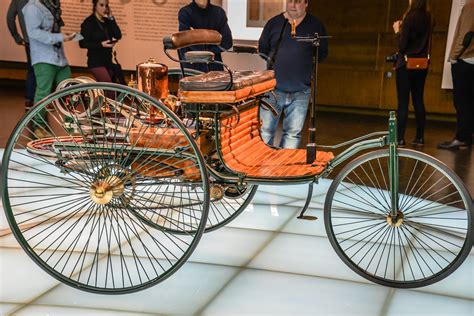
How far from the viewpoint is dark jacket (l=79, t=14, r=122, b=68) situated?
625 cm

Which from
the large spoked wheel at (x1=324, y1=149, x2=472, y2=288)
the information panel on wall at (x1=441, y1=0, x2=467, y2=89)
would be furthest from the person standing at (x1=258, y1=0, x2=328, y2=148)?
the information panel on wall at (x1=441, y1=0, x2=467, y2=89)

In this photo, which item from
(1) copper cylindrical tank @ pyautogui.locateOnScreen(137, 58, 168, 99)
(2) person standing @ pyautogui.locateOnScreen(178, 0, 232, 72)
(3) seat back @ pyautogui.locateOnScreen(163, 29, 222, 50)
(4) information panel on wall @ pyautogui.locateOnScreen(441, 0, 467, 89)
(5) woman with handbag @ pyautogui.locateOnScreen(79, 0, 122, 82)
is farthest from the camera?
(4) information panel on wall @ pyautogui.locateOnScreen(441, 0, 467, 89)

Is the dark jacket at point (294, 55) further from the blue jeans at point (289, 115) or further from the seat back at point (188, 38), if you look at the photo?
the seat back at point (188, 38)

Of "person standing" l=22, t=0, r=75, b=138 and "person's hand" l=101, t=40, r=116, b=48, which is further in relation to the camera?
"person's hand" l=101, t=40, r=116, b=48

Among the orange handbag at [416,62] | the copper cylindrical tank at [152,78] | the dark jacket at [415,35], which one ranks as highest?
the dark jacket at [415,35]

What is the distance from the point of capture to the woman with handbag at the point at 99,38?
20.5ft

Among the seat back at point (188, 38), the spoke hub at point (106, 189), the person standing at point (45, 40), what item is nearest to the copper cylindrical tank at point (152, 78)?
the seat back at point (188, 38)

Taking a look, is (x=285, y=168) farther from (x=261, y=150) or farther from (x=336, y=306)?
(x=336, y=306)

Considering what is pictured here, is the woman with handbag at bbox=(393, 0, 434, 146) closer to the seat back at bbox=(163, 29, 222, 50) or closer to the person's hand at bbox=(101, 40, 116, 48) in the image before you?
the seat back at bbox=(163, 29, 222, 50)

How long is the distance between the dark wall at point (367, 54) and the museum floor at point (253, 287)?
508 centimetres

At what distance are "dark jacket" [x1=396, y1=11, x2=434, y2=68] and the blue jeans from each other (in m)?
1.78

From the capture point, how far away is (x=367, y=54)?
8.02 metres

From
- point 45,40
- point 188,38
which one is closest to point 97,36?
point 45,40

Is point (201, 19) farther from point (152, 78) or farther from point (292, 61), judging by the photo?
point (152, 78)
